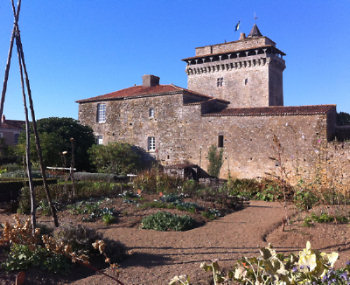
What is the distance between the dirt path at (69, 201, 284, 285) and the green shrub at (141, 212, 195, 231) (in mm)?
272

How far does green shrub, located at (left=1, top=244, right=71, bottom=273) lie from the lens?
4363 millimetres

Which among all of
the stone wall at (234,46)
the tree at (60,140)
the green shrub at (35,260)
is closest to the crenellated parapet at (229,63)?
the stone wall at (234,46)

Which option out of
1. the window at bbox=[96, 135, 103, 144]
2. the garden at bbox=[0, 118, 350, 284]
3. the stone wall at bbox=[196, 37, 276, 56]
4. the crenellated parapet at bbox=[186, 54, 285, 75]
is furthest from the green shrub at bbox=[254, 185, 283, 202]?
the stone wall at bbox=[196, 37, 276, 56]

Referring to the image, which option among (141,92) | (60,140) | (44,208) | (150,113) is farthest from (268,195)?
(141,92)

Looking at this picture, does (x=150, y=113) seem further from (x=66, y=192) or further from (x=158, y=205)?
(x=158, y=205)

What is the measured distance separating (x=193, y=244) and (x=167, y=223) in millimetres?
1308

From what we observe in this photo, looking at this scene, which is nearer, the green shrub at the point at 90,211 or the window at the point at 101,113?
the green shrub at the point at 90,211

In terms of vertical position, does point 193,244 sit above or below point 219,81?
below

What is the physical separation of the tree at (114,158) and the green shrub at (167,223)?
45.8 feet

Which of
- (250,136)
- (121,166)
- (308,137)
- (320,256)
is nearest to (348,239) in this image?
(320,256)

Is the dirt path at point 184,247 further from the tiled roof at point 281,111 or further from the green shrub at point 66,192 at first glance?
the tiled roof at point 281,111

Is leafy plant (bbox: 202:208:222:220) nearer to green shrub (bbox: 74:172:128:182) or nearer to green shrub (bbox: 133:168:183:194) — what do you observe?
green shrub (bbox: 133:168:183:194)

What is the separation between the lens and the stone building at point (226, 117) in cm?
1709

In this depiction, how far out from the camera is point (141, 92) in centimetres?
2414
